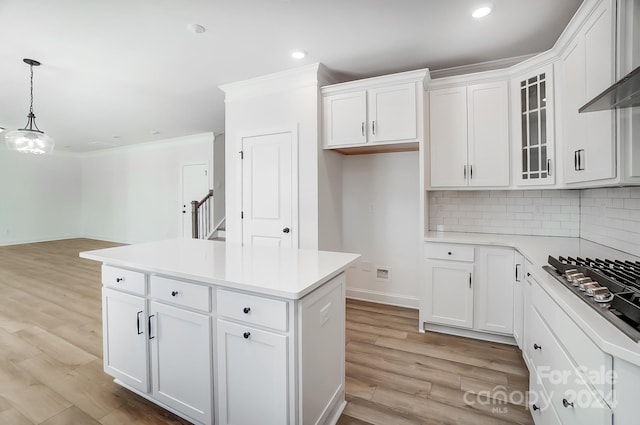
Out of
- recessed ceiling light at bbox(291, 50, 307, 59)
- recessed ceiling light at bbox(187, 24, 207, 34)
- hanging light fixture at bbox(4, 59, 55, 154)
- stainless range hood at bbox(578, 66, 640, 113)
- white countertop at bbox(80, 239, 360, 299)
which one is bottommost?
white countertop at bbox(80, 239, 360, 299)

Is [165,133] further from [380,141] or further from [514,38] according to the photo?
[514,38]

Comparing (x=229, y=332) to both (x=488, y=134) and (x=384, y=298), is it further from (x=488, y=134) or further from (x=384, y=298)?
(x=488, y=134)

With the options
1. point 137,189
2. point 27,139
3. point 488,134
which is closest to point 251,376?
point 488,134

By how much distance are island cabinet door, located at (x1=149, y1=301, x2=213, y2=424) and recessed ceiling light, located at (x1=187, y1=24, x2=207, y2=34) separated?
2.13 meters

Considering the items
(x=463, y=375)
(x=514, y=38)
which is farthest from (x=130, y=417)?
(x=514, y=38)

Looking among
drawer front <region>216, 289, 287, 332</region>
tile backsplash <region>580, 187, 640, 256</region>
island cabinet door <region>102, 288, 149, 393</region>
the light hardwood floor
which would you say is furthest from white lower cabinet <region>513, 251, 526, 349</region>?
island cabinet door <region>102, 288, 149, 393</region>

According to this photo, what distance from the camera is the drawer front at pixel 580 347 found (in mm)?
919

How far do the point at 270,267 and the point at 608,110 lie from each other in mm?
2064

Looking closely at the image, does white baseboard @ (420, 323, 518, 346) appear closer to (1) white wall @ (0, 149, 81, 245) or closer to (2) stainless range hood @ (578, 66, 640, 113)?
(2) stainless range hood @ (578, 66, 640, 113)

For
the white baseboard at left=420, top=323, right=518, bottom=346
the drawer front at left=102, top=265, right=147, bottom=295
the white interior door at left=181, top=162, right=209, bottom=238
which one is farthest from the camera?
the white interior door at left=181, top=162, right=209, bottom=238

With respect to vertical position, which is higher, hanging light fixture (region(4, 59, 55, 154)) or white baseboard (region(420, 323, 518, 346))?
hanging light fixture (region(4, 59, 55, 154))

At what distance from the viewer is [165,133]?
630cm

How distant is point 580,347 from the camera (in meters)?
1.07

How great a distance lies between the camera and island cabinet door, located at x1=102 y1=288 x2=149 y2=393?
71.5 inches
